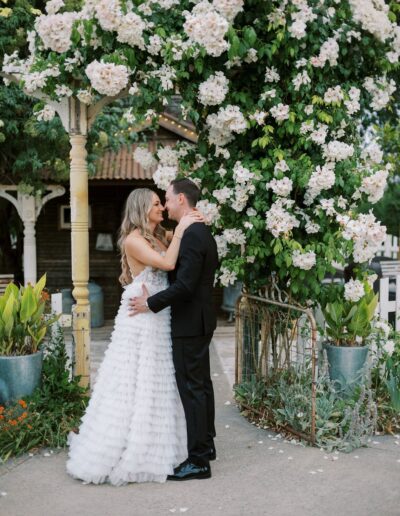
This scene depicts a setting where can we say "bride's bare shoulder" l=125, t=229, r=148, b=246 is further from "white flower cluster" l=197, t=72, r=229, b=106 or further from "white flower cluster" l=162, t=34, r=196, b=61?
"white flower cluster" l=162, t=34, r=196, b=61

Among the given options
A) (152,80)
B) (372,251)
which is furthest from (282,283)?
(152,80)

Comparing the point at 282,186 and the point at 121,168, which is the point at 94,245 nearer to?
the point at 121,168

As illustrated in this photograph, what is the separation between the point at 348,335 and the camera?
18.7ft

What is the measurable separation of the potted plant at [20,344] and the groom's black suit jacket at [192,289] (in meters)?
1.43

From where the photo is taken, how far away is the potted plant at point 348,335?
562 centimetres

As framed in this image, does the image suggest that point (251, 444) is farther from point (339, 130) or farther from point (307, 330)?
point (339, 130)

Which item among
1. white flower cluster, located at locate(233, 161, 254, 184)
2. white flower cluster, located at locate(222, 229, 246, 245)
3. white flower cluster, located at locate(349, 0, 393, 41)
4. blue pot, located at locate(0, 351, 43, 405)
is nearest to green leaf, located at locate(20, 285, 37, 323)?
blue pot, located at locate(0, 351, 43, 405)

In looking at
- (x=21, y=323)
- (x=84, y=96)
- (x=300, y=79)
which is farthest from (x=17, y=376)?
(x=300, y=79)

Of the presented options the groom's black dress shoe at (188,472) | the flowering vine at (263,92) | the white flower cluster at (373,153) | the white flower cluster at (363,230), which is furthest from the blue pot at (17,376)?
the white flower cluster at (373,153)

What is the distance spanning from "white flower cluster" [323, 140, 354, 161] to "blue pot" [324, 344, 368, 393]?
1578 millimetres

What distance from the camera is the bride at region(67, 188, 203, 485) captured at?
4.50 meters

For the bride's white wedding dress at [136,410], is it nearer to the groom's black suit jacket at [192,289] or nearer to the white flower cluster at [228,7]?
the groom's black suit jacket at [192,289]

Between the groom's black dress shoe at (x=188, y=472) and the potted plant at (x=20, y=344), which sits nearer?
the groom's black dress shoe at (x=188, y=472)

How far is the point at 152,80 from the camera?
5.21m
